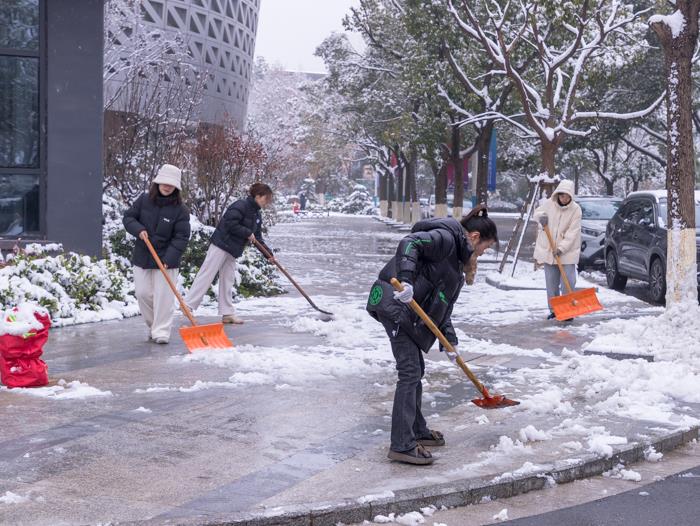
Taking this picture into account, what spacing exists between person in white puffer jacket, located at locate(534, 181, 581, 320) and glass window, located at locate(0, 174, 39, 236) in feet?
21.5

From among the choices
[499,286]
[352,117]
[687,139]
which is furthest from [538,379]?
[352,117]

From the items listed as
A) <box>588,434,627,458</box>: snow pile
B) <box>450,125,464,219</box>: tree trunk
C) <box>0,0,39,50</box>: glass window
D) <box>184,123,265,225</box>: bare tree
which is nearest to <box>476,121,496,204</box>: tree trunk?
<box>450,125,464,219</box>: tree trunk

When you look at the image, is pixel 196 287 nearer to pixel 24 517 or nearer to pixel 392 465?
pixel 392 465

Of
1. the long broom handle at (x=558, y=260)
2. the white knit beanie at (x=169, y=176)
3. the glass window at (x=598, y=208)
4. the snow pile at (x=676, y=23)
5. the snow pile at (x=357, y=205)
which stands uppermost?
the snow pile at (x=676, y=23)

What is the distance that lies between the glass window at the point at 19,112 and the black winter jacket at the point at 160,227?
12.7 ft

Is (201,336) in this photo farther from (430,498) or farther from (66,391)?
(430,498)

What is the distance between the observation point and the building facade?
13141mm

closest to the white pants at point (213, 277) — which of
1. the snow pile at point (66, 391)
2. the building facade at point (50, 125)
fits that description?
the building facade at point (50, 125)

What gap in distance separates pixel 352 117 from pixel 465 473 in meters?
45.0

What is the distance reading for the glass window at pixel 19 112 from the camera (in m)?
13.1

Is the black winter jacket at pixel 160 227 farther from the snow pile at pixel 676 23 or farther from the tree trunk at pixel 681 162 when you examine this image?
the snow pile at pixel 676 23

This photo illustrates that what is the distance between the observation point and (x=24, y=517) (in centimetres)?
472

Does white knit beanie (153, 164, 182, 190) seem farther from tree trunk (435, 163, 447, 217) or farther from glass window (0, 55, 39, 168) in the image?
tree trunk (435, 163, 447, 217)

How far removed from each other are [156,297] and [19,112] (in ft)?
15.2
